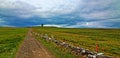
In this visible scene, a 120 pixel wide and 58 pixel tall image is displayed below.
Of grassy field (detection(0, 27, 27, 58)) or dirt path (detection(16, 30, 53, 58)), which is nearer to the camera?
dirt path (detection(16, 30, 53, 58))

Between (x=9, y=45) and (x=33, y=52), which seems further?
(x=9, y=45)

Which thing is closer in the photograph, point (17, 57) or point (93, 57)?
point (93, 57)

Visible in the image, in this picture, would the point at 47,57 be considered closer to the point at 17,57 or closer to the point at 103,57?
the point at 17,57

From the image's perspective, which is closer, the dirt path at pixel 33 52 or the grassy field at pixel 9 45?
the dirt path at pixel 33 52

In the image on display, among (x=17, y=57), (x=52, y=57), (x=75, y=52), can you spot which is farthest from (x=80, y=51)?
(x=17, y=57)

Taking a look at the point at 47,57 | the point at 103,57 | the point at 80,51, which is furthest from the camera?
the point at 80,51

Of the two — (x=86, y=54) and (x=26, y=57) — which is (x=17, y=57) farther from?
(x=86, y=54)

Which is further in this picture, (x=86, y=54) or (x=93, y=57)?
(x=86, y=54)

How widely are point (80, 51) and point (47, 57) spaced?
502cm

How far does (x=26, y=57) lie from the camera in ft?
81.8

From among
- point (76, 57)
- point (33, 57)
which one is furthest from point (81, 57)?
point (33, 57)

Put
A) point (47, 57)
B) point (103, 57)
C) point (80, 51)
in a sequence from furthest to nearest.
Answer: point (80, 51) < point (47, 57) < point (103, 57)

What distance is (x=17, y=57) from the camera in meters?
25.2

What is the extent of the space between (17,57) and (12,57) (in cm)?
66
